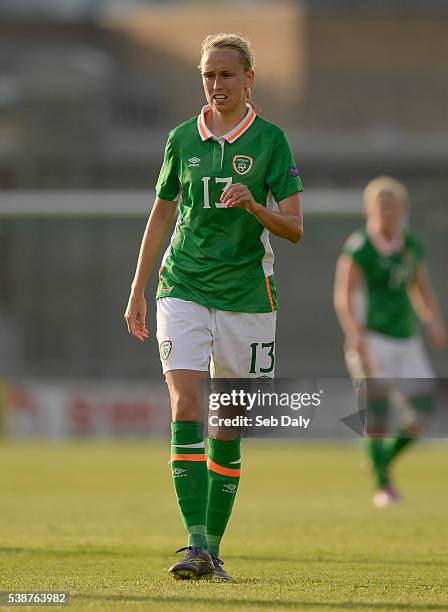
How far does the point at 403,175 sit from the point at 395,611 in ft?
88.4

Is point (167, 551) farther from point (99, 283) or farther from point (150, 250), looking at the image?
point (99, 283)

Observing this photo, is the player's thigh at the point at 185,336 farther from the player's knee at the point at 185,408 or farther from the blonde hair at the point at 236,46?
the blonde hair at the point at 236,46

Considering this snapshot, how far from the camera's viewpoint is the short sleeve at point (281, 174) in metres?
6.52

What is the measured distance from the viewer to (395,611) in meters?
5.54

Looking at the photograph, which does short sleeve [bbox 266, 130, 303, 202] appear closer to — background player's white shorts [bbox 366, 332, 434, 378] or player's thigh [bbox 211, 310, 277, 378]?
player's thigh [bbox 211, 310, 277, 378]

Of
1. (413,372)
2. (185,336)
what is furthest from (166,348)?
(413,372)

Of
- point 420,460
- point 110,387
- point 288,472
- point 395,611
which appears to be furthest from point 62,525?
point 110,387

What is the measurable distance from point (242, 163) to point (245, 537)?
3.13 meters

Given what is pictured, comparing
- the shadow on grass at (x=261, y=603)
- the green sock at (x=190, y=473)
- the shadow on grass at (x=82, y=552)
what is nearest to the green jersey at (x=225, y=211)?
the green sock at (x=190, y=473)

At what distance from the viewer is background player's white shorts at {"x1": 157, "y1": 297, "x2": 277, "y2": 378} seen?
21.5ft

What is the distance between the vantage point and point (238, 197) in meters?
6.24

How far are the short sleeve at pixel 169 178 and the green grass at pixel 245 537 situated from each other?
64.8 inches

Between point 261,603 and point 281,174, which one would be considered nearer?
point 261,603

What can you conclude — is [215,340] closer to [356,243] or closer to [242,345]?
[242,345]
